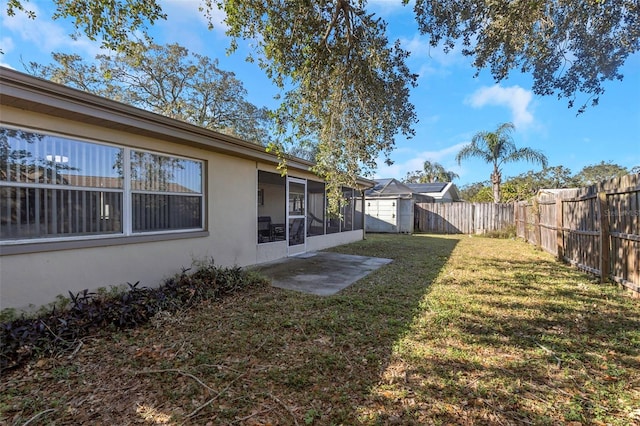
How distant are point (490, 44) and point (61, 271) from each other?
7539mm

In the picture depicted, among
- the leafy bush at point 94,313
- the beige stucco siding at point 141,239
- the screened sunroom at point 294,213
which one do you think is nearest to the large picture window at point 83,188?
the beige stucco siding at point 141,239

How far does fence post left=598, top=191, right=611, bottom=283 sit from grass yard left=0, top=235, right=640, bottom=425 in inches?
37.1

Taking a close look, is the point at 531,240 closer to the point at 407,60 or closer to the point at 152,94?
the point at 407,60

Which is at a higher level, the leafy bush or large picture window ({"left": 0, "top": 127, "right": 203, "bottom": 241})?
large picture window ({"left": 0, "top": 127, "right": 203, "bottom": 241})

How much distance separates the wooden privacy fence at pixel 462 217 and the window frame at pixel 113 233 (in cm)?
1535

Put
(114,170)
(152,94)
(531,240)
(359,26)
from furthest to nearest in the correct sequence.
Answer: (152,94) < (531,240) < (359,26) < (114,170)

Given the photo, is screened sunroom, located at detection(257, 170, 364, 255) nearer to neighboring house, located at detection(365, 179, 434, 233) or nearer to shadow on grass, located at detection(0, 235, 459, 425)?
shadow on grass, located at detection(0, 235, 459, 425)

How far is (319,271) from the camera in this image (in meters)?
6.96

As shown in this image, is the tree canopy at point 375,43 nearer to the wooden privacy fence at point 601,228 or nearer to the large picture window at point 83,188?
the wooden privacy fence at point 601,228

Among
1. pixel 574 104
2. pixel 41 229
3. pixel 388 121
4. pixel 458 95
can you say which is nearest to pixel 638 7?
pixel 574 104

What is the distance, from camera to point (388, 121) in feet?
18.7

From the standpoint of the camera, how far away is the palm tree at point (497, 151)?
17.8 m

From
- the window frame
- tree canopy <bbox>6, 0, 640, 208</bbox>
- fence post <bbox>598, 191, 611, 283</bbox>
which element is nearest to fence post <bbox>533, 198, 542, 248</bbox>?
fence post <bbox>598, 191, 611, 283</bbox>

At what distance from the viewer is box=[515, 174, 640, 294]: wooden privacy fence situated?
15.6ft
